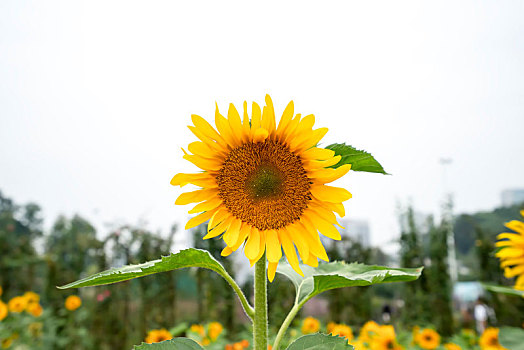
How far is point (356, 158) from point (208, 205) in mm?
306

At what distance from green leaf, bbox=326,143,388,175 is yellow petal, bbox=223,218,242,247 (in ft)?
0.74

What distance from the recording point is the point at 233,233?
874 mm

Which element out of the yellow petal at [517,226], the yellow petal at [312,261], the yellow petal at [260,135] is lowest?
the yellow petal at [312,261]

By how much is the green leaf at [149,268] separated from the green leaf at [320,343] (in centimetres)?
22

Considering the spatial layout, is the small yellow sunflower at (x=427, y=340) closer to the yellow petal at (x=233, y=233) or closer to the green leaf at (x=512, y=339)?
the green leaf at (x=512, y=339)

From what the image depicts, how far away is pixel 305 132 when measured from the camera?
84cm

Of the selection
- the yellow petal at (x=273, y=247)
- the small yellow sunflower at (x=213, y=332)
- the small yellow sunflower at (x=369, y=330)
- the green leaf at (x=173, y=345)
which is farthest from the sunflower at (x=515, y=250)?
the small yellow sunflower at (x=213, y=332)

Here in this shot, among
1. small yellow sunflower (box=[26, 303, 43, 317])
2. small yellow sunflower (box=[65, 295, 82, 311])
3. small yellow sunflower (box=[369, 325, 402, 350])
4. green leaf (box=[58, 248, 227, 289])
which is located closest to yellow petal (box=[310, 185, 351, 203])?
green leaf (box=[58, 248, 227, 289])

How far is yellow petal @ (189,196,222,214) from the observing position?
857 millimetres

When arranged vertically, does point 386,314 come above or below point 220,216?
below

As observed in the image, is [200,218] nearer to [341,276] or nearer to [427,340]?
[341,276]

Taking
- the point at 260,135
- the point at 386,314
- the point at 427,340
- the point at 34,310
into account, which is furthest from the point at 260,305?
the point at 34,310

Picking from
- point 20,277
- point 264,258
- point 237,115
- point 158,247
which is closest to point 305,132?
point 237,115

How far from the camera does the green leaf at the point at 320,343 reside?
0.80 meters
